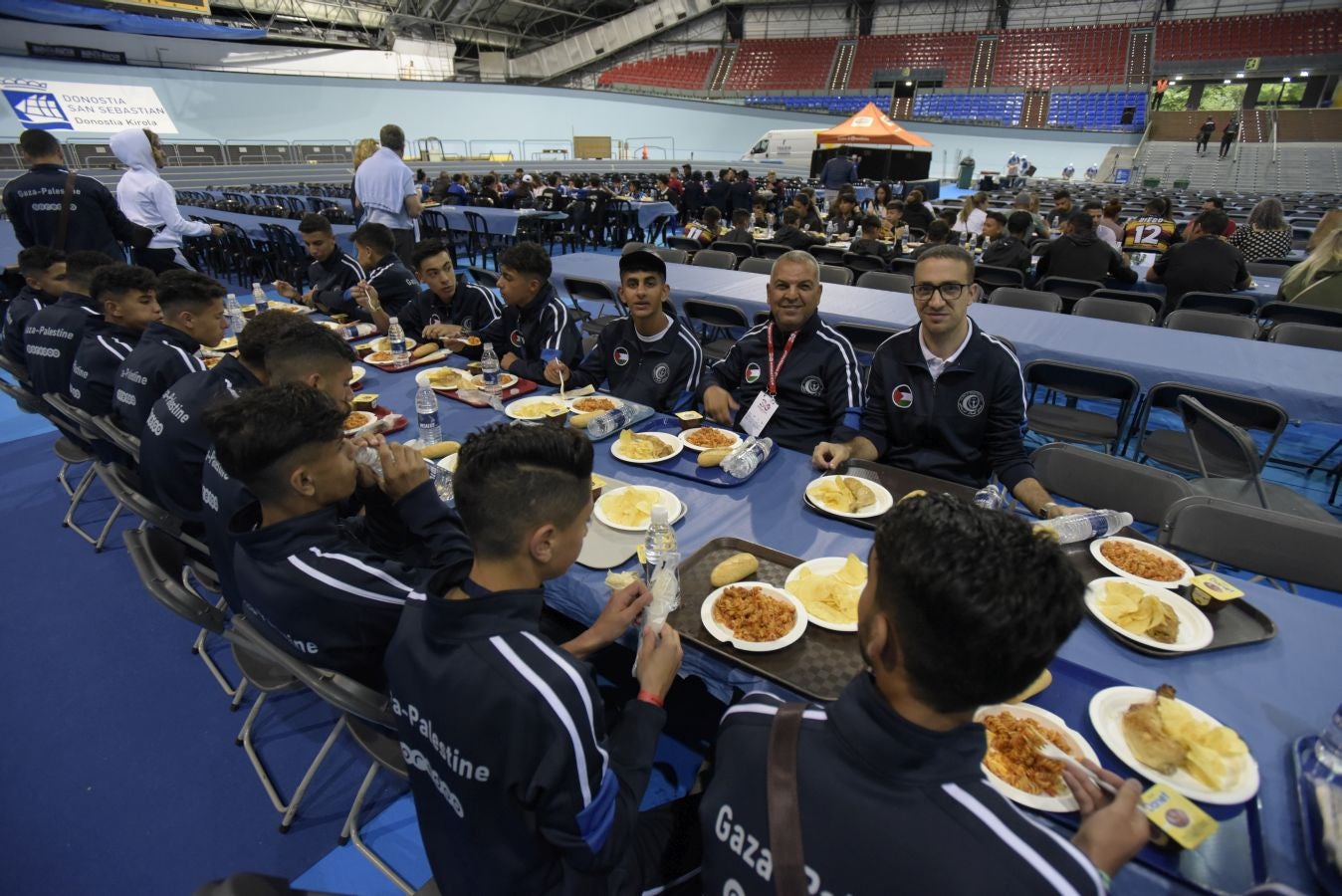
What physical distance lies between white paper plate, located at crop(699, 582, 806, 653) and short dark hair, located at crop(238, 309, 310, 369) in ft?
6.87

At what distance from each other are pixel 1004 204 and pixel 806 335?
14076 millimetres

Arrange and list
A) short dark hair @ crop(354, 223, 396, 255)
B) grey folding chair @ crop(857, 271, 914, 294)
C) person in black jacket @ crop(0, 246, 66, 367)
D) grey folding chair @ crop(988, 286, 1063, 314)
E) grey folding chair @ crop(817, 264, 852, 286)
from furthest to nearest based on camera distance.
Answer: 1. grey folding chair @ crop(817, 264, 852, 286)
2. grey folding chair @ crop(857, 271, 914, 294)
3. grey folding chair @ crop(988, 286, 1063, 314)
4. short dark hair @ crop(354, 223, 396, 255)
5. person in black jacket @ crop(0, 246, 66, 367)

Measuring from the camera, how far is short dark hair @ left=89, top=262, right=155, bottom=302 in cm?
329

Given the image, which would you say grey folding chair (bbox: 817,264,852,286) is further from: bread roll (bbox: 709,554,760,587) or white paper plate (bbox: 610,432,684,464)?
bread roll (bbox: 709,554,760,587)

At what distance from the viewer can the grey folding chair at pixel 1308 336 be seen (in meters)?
4.09

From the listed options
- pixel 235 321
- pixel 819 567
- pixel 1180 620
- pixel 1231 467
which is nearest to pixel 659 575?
pixel 819 567

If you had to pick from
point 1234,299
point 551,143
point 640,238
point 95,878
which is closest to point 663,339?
point 95,878

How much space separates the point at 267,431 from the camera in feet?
5.27

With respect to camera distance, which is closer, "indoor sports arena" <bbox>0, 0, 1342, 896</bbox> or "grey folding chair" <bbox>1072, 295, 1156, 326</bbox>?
"indoor sports arena" <bbox>0, 0, 1342, 896</bbox>

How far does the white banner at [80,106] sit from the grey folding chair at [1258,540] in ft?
69.7

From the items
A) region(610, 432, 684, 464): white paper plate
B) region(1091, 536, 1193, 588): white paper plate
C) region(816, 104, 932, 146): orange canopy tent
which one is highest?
region(816, 104, 932, 146): orange canopy tent

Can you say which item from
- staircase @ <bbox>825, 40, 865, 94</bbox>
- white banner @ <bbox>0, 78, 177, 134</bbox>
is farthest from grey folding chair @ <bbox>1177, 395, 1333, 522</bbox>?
staircase @ <bbox>825, 40, 865, 94</bbox>

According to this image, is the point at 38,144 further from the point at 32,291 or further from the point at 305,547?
the point at 305,547

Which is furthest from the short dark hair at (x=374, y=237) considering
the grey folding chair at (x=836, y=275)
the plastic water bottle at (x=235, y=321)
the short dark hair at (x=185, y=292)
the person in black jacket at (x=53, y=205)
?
the grey folding chair at (x=836, y=275)
